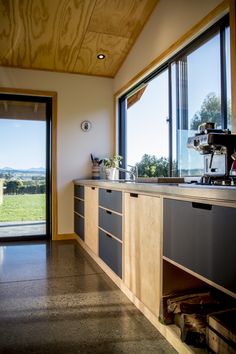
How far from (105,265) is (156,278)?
1189mm

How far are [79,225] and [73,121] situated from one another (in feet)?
5.17

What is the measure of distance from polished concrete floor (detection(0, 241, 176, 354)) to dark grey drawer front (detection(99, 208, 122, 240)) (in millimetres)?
451

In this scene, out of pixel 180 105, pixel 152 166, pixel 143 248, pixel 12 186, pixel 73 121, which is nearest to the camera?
pixel 143 248

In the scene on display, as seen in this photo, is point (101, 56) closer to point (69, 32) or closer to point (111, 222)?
point (69, 32)

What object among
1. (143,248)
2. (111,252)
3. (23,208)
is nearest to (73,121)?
(23,208)

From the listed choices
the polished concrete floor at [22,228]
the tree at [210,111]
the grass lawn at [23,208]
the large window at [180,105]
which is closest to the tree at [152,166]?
the large window at [180,105]

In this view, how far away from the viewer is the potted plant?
4.16 meters

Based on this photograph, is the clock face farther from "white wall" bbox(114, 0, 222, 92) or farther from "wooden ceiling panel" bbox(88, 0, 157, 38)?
"wooden ceiling panel" bbox(88, 0, 157, 38)

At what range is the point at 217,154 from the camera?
182 centimetres

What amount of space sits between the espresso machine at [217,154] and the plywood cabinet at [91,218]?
61.9 inches

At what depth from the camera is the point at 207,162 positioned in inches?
75.9

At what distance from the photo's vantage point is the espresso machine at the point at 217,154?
5.47 ft

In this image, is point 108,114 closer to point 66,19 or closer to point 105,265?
point 66,19

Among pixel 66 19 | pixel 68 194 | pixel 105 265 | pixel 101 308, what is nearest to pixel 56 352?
pixel 101 308
